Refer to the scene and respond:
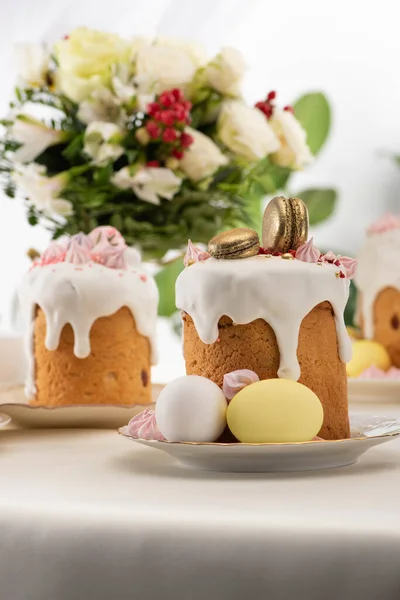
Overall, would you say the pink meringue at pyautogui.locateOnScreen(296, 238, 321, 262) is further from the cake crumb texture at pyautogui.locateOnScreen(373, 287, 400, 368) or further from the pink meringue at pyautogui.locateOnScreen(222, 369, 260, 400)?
the cake crumb texture at pyautogui.locateOnScreen(373, 287, 400, 368)

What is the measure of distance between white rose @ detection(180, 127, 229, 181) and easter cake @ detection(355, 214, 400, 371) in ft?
1.43

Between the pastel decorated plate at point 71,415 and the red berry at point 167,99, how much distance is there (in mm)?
629

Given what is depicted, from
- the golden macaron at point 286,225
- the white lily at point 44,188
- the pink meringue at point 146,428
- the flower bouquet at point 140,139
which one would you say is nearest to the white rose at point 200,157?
the flower bouquet at point 140,139

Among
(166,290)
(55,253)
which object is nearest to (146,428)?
(55,253)

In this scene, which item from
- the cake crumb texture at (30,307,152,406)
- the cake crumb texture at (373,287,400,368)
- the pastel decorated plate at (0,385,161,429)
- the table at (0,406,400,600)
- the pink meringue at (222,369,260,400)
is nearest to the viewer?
the table at (0,406,400,600)

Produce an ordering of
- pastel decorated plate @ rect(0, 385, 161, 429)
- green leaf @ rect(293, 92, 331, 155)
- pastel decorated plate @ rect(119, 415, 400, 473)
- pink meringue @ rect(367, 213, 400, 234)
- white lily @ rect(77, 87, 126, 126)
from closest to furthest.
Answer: pastel decorated plate @ rect(119, 415, 400, 473) → pastel decorated plate @ rect(0, 385, 161, 429) → white lily @ rect(77, 87, 126, 126) → pink meringue @ rect(367, 213, 400, 234) → green leaf @ rect(293, 92, 331, 155)

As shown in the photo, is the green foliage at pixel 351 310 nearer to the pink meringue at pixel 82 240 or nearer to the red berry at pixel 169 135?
the red berry at pixel 169 135

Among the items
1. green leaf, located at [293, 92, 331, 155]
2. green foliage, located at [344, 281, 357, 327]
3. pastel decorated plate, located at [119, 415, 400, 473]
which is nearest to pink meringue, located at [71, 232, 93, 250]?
pastel decorated plate, located at [119, 415, 400, 473]

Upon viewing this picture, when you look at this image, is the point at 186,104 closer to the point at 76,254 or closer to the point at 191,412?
the point at 76,254

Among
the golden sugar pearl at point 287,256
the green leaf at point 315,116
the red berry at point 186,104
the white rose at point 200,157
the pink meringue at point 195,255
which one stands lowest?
the golden sugar pearl at point 287,256

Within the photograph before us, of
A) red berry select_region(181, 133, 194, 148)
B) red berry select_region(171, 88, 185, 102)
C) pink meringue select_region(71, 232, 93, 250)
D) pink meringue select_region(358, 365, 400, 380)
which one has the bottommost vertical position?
pink meringue select_region(358, 365, 400, 380)

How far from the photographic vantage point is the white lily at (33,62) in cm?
179

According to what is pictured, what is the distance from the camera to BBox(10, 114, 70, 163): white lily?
5.60 feet

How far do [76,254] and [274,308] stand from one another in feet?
1.73
